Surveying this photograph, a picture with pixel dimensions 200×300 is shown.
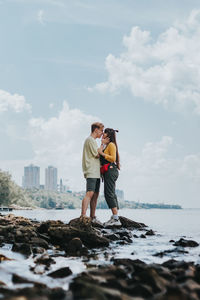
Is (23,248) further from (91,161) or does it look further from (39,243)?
(91,161)

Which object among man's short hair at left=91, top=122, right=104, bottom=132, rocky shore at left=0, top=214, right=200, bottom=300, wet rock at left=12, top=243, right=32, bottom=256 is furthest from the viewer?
man's short hair at left=91, top=122, right=104, bottom=132

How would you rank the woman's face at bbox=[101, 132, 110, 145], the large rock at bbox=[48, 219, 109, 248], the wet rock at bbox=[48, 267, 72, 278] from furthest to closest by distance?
the woman's face at bbox=[101, 132, 110, 145]
the large rock at bbox=[48, 219, 109, 248]
the wet rock at bbox=[48, 267, 72, 278]

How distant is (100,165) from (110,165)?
358 mm

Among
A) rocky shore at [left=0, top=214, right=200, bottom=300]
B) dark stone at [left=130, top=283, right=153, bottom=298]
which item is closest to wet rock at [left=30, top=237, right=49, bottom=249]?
rocky shore at [left=0, top=214, right=200, bottom=300]

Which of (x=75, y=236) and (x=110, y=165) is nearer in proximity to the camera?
(x=75, y=236)

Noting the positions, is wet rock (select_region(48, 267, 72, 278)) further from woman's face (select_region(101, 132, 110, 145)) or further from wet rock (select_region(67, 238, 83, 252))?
woman's face (select_region(101, 132, 110, 145))

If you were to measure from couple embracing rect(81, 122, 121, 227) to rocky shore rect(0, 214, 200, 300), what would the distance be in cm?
250

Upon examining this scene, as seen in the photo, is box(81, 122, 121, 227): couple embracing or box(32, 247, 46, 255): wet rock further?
box(81, 122, 121, 227): couple embracing

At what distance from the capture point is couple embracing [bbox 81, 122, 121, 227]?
38.6ft

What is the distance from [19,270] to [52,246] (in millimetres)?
2815

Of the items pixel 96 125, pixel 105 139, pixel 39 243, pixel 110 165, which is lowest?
pixel 39 243

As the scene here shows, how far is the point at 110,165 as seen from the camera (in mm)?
12391

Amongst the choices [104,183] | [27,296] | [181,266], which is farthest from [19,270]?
[104,183]

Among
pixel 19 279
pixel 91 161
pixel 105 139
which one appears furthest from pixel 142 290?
pixel 105 139
